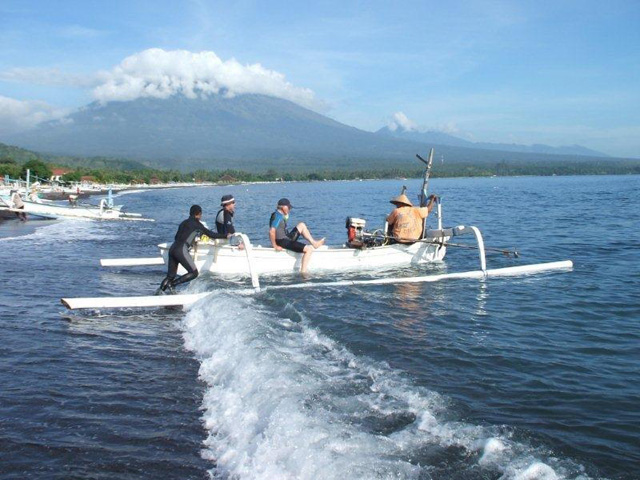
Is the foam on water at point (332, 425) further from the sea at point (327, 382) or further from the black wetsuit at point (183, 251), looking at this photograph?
the black wetsuit at point (183, 251)

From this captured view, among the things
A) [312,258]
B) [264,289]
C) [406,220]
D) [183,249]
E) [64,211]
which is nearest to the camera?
[183,249]

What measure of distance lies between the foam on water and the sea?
0.07 feet

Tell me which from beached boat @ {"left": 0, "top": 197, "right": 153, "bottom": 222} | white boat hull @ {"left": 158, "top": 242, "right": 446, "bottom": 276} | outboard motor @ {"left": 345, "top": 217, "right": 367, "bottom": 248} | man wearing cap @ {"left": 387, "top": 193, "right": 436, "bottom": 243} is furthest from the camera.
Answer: beached boat @ {"left": 0, "top": 197, "right": 153, "bottom": 222}

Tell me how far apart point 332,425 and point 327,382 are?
4.02ft

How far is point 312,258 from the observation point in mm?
13930

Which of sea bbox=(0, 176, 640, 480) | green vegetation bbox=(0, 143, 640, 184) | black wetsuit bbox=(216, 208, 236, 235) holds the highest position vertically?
green vegetation bbox=(0, 143, 640, 184)

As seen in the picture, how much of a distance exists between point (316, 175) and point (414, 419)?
7001 inches

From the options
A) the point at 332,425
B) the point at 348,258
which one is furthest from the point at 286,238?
the point at 332,425

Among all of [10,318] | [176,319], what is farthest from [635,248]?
[10,318]

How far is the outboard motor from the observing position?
14.6 m

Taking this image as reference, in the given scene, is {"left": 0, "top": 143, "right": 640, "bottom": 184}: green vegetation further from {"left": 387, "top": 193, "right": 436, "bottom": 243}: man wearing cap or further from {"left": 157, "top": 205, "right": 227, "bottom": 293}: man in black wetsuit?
{"left": 157, "top": 205, "right": 227, "bottom": 293}: man in black wetsuit

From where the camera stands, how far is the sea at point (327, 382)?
4.78 m

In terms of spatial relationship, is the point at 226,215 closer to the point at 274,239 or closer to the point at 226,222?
the point at 226,222

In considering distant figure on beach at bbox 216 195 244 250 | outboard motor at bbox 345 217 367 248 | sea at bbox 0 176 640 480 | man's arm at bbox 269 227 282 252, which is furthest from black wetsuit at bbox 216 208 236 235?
outboard motor at bbox 345 217 367 248
